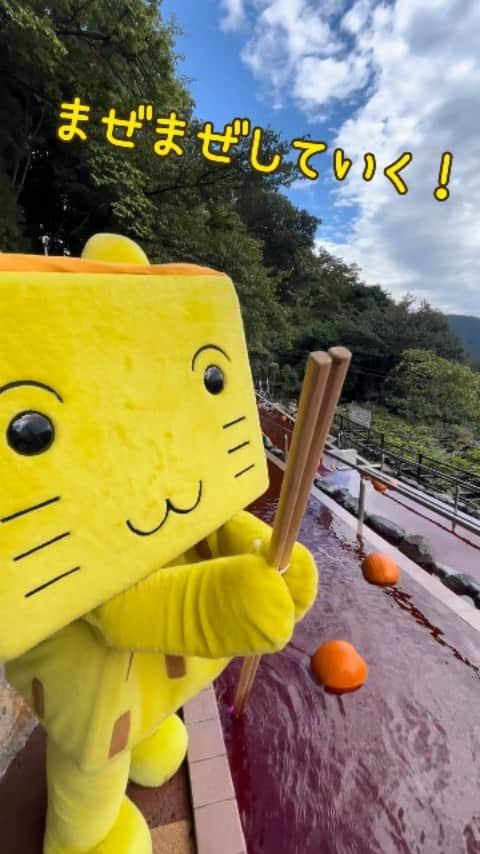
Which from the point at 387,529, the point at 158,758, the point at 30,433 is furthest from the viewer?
the point at 387,529

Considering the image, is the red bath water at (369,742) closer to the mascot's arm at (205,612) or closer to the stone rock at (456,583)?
the stone rock at (456,583)

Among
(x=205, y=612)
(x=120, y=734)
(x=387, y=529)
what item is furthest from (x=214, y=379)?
(x=387, y=529)

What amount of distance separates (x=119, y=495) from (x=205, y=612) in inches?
16.9

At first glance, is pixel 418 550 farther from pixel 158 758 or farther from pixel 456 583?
pixel 158 758

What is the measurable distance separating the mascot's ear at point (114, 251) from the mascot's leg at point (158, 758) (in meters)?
2.54

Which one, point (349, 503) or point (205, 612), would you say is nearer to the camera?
point (205, 612)

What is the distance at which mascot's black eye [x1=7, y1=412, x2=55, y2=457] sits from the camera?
45.3 inches

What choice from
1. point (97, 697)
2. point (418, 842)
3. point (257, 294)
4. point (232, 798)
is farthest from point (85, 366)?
point (257, 294)

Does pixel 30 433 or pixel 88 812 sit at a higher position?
pixel 30 433

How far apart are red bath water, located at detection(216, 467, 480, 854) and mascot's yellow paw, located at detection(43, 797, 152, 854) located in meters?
0.80

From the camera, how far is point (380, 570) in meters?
4.98

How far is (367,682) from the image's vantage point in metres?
3.67

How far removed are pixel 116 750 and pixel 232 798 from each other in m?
1.27

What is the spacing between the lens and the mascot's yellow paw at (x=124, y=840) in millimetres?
1949
